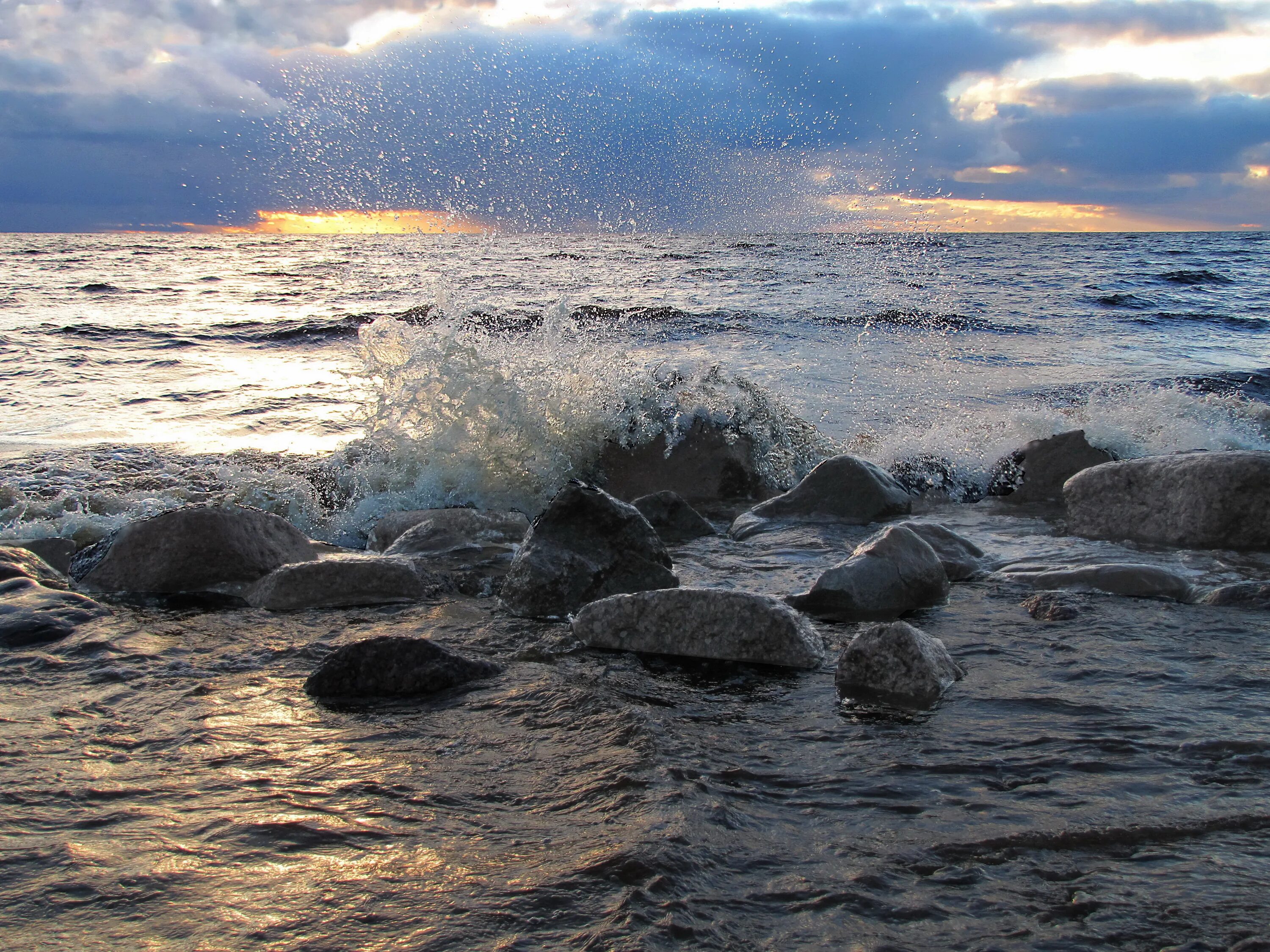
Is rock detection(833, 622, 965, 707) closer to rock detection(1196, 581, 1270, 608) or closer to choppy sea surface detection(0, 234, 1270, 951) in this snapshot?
choppy sea surface detection(0, 234, 1270, 951)

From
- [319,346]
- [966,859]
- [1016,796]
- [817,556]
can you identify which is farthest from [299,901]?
[319,346]

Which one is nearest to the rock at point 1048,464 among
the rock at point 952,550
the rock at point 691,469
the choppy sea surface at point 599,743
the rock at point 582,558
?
the choppy sea surface at point 599,743

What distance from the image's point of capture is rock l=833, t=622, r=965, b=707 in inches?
109

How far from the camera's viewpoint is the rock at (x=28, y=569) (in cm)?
403

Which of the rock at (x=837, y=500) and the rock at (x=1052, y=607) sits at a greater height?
the rock at (x=837, y=500)

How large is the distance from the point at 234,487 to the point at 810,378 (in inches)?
266

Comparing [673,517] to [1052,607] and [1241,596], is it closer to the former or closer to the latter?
[1052,607]

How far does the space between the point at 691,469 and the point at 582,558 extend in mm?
2699

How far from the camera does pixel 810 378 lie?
10641 mm

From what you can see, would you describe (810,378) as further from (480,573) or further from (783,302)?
(783,302)

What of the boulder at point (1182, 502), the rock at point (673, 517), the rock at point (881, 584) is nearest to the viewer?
the rock at point (881, 584)

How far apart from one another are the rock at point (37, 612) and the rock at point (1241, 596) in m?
4.46

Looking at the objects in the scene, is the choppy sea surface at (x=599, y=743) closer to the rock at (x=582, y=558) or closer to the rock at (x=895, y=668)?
the rock at (x=895, y=668)

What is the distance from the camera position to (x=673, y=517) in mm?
5191
